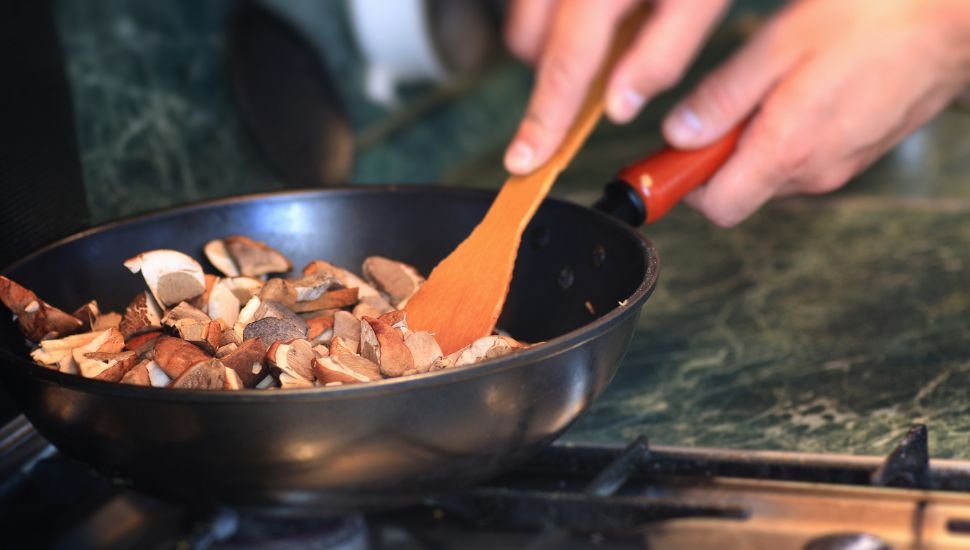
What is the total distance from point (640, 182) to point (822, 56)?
236 mm

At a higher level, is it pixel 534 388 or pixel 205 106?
pixel 205 106

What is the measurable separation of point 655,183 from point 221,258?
35cm

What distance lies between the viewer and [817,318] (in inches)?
41.6

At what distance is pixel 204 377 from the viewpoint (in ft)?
1.95

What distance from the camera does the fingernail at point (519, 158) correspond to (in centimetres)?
83

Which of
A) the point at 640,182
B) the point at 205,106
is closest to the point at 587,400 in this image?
the point at 640,182

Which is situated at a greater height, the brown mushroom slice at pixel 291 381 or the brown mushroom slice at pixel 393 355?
the brown mushroom slice at pixel 393 355

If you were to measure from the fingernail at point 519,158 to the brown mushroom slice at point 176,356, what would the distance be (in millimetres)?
308

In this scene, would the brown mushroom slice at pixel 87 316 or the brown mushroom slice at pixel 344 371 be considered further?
the brown mushroom slice at pixel 87 316

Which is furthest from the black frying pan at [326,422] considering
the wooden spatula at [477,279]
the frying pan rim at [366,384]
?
the wooden spatula at [477,279]

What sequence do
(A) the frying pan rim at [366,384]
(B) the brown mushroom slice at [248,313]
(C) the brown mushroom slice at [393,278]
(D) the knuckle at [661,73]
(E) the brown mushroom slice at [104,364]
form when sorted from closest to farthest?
1. (A) the frying pan rim at [366,384]
2. (E) the brown mushroom slice at [104,364]
3. (B) the brown mushroom slice at [248,313]
4. (C) the brown mushroom slice at [393,278]
5. (D) the knuckle at [661,73]

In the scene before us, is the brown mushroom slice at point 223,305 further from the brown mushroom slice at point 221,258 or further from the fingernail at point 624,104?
the fingernail at point 624,104

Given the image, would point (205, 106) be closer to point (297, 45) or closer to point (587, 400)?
point (297, 45)

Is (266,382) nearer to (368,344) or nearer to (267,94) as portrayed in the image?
(368,344)
